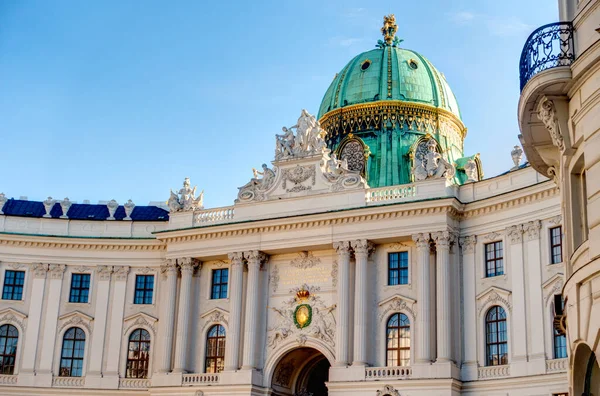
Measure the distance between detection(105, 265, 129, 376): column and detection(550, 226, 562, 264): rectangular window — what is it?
2431 centimetres

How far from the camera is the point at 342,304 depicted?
43875 millimetres

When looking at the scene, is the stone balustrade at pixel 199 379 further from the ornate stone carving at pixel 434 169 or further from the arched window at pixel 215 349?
the ornate stone carving at pixel 434 169

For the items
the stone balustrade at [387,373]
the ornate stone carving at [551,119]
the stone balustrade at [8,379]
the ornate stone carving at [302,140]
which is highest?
the ornate stone carving at [302,140]

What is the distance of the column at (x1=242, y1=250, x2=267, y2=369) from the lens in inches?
1780

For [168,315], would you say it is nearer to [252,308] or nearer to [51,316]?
[252,308]

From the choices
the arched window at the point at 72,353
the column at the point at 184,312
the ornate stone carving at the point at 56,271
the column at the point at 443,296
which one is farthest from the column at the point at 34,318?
the column at the point at 443,296

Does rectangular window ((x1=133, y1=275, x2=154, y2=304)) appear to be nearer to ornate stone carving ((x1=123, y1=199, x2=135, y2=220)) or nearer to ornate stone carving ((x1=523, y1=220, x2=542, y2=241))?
ornate stone carving ((x1=123, y1=199, x2=135, y2=220))

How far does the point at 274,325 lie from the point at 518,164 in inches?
590

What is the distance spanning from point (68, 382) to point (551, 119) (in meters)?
37.8

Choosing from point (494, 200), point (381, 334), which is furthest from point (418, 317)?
point (494, 200)

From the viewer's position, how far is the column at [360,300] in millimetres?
42656

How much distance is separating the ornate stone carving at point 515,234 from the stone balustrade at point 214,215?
15.4m

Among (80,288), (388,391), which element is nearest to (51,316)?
(80,288)

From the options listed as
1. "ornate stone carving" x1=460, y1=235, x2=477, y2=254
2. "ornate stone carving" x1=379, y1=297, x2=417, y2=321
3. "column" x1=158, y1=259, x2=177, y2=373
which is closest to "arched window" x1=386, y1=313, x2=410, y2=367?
"ornate stone carving" x1=379, y1=297, x2=417, y2=321
